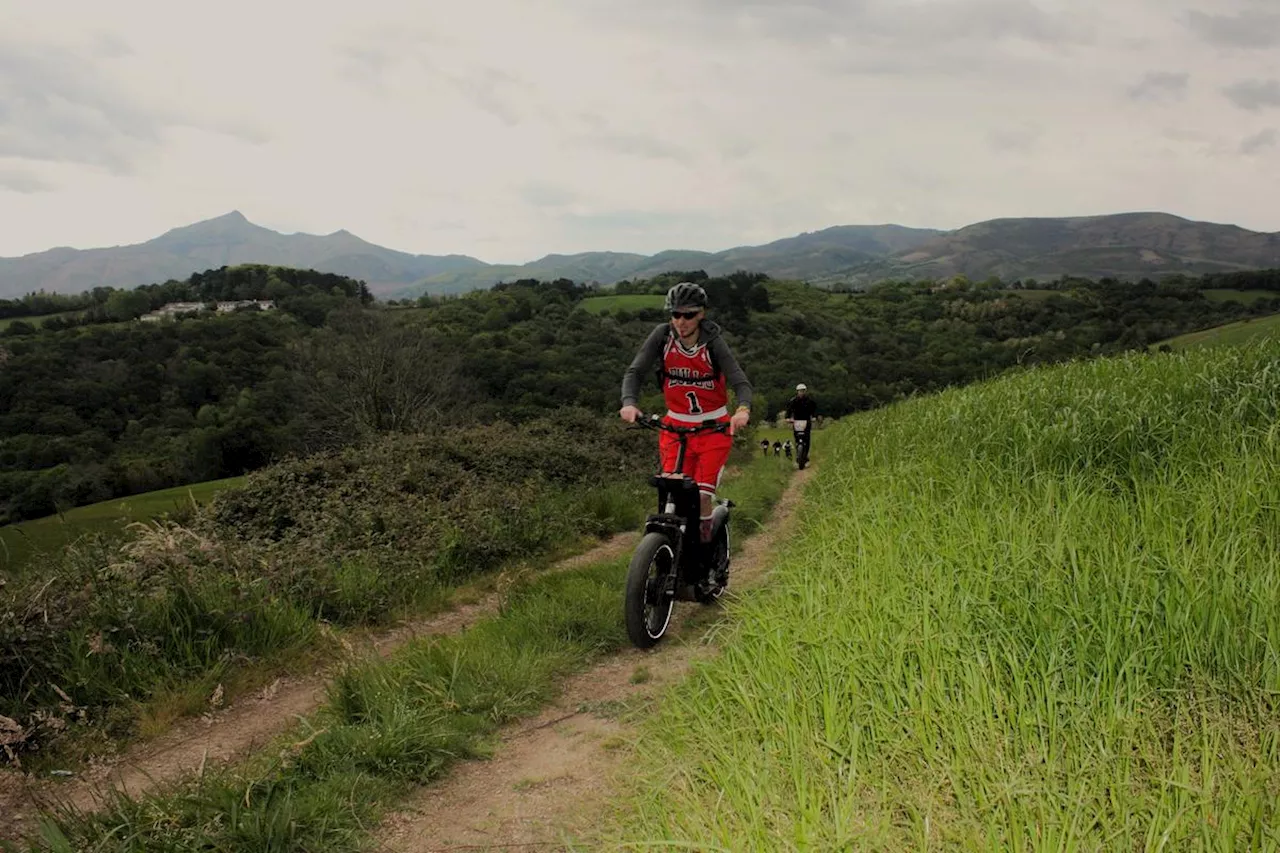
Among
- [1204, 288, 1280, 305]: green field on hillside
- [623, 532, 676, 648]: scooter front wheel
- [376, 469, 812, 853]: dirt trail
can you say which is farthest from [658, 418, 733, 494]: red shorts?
[1204, 288, 1280, 305]: green field on hillside

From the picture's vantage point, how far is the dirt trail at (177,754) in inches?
132

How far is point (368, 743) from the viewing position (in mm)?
3562

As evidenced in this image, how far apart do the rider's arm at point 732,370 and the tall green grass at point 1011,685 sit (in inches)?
54.5

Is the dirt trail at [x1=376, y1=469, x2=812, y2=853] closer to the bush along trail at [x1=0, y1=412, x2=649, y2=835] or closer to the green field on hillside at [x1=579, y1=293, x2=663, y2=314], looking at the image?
the bush along trail at [x1=0, y1=412, x2=649, y2=835]

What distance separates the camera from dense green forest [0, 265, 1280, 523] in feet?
114

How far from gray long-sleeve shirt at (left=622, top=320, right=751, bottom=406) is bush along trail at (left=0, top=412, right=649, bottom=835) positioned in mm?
2858

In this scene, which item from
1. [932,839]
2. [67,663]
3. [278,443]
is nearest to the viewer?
[932,839]

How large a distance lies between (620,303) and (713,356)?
98152mm

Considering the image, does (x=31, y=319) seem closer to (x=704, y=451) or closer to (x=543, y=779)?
(x=704, y=451)

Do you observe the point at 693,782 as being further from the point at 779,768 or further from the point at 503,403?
the point at 503,403

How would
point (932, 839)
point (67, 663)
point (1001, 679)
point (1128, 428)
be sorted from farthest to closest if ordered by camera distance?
1. point (1128, 428)
2. point (67, 663)
3. point (1001, 679)
4. point (932, 839)

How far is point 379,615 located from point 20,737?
2.84 metres

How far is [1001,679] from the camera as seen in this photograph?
2.70 metres

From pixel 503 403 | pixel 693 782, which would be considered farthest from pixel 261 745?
pixel 503 403
